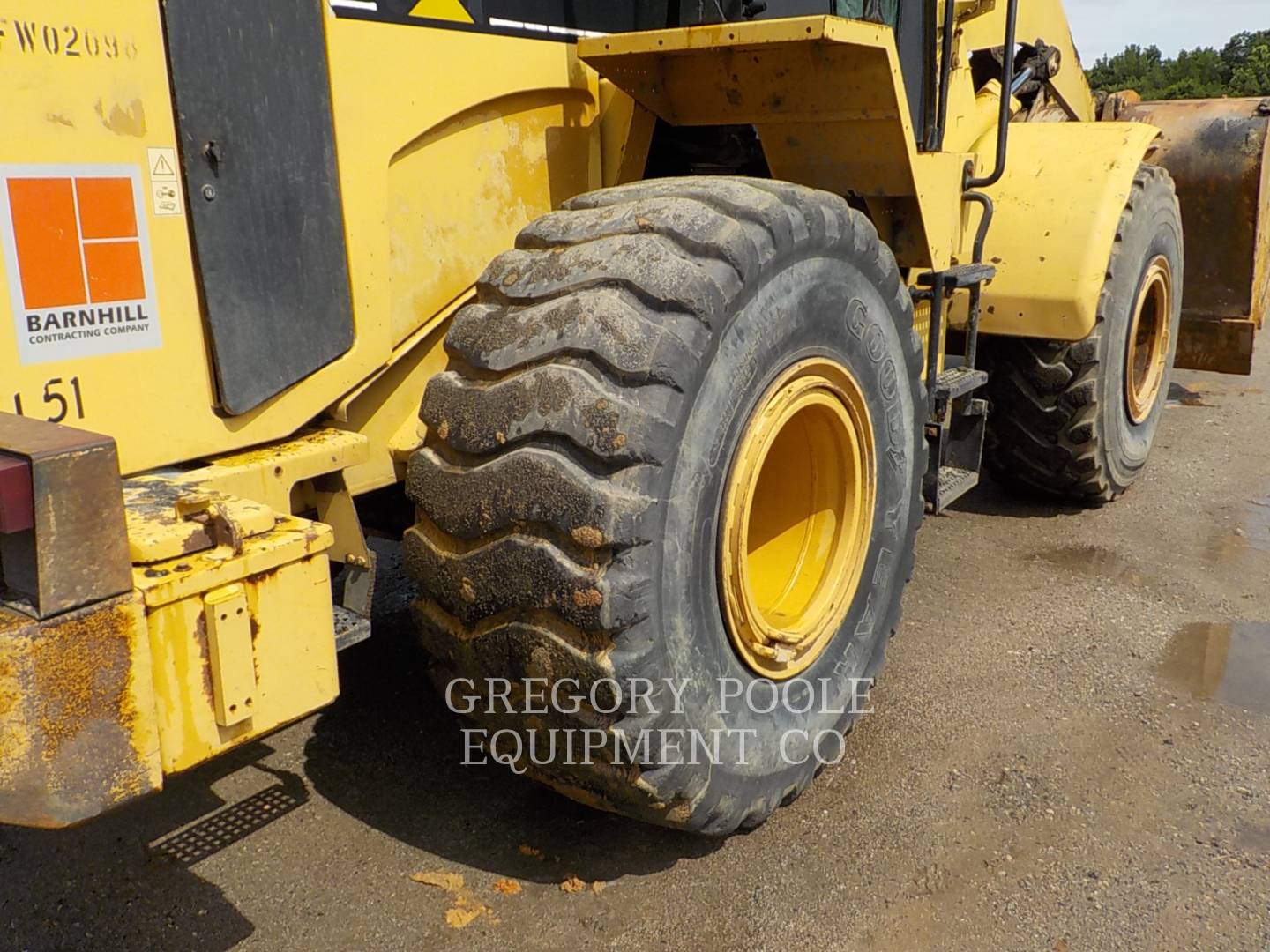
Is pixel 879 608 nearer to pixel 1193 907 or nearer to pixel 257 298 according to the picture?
pixel 1193 907

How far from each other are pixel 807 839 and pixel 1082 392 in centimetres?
269

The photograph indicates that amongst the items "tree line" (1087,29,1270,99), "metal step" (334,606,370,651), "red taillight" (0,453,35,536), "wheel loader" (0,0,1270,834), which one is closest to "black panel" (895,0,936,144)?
"wheel loader" (0,0,1270,834)

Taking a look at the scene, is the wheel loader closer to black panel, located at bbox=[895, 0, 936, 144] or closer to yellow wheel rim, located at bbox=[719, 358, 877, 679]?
yellow wheel rim, located at bbox=[719, 358, 877, 679]

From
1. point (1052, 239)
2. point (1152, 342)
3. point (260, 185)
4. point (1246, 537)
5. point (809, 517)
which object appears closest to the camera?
point (260, 185)

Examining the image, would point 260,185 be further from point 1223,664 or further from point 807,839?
point 1223,664

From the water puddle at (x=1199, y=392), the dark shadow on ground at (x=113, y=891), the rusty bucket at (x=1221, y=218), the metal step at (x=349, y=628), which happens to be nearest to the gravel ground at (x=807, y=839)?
the dark shadow on ground at (x=113, y=891)

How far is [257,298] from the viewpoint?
234 cm

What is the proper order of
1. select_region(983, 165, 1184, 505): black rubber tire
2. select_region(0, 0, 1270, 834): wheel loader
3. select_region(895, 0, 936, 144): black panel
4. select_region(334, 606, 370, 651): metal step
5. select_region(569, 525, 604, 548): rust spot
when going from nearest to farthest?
1. select_region(0, 0, 1270, 834): wheel loader
2. select_region(569, 525, 604, 548): rust spot
3. select_region(334, 606, 370, 651): metal step
4. select_region(895, 0, 936, 144): black panel
5. select_region(983, 165, 1184, 505): black rubber tire

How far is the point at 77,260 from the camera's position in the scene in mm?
2037

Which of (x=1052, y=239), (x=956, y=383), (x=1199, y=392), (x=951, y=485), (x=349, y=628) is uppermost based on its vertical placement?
(x=1052, y=239)

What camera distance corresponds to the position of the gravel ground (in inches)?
100

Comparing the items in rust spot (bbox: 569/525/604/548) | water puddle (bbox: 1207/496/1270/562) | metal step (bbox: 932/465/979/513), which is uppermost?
rust spot (bbox: 569/525/604/548)

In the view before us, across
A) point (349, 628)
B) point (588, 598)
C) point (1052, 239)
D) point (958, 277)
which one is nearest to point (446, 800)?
point (349, 628)

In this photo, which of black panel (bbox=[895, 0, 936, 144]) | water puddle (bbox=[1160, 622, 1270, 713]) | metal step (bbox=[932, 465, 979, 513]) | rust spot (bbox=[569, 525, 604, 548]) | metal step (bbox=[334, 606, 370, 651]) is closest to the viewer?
rust spot (bbox=[569, 525, 604, 548])
